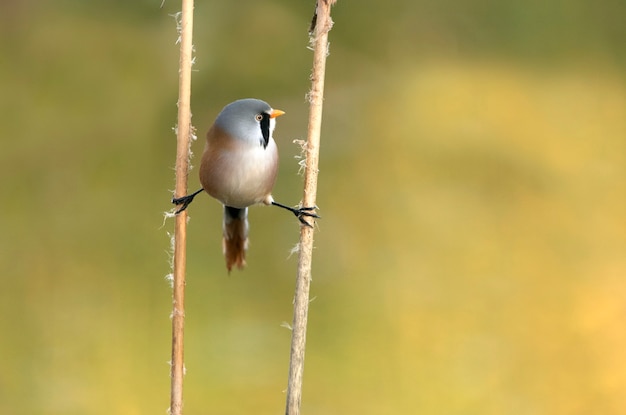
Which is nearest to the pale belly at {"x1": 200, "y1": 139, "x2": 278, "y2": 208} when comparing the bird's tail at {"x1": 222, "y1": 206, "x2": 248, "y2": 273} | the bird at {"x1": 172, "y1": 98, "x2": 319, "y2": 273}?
the bird at {"x1": 172, "y1": 98, "x2": 319, "y2": 273}

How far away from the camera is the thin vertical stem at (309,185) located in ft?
3.74

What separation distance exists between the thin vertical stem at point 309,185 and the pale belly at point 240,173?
0.25ft

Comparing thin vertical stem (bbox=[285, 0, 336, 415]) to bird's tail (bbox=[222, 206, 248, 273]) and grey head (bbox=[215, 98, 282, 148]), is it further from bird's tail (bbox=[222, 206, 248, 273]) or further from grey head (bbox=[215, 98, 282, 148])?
bird's tail (bbox=[222, 206, 248, 273])

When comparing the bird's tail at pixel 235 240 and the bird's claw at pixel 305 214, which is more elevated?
the bird's claw at pixel 305 214

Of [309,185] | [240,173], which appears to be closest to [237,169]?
[240,173]

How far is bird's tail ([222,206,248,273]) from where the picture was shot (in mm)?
1336

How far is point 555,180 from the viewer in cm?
184

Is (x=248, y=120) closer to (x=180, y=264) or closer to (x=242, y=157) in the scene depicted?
(x=242, y=157)

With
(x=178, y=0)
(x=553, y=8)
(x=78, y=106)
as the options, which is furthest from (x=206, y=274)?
(x=553, y=8)

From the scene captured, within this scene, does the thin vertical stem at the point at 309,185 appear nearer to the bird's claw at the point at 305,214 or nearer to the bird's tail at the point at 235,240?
the bird's claw at the point at 305,214

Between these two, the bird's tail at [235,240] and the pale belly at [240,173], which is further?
the bird's tail at [235,240]

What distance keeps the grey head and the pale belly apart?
0.02m

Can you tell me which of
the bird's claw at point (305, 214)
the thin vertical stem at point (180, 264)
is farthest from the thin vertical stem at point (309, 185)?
the thin vertical stem at point (180, 264)

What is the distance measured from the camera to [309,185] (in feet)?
3.82
